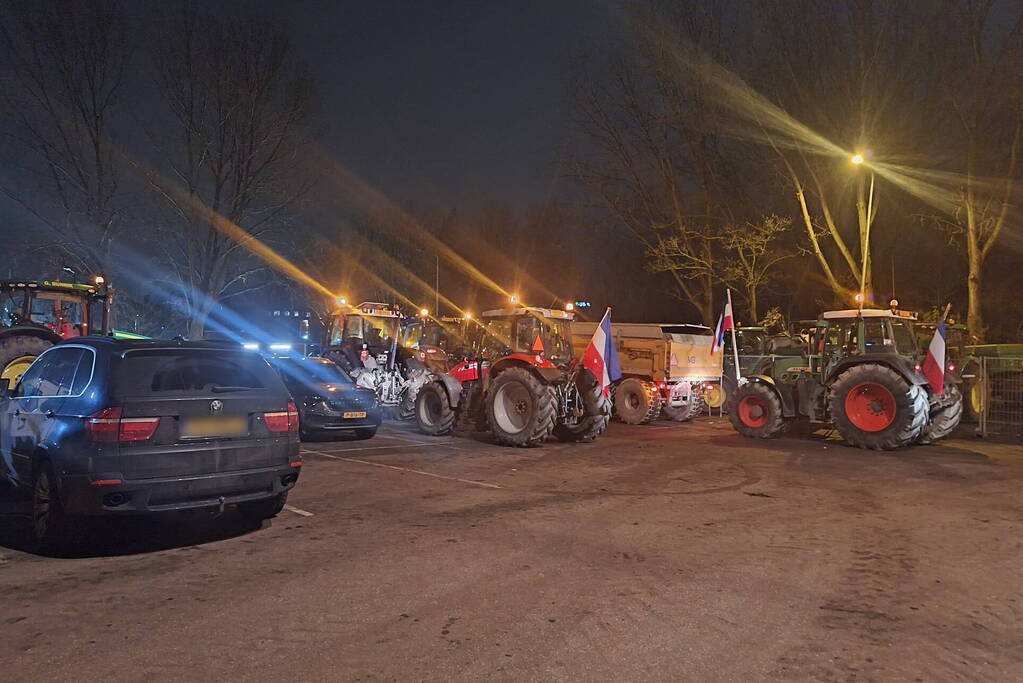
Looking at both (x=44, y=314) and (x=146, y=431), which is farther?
(x=44, y=314)

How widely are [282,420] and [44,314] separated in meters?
10.4

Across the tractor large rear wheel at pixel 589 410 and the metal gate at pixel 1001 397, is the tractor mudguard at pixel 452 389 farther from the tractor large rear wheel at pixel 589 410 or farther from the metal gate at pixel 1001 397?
the metal gate at pixel 1001 397

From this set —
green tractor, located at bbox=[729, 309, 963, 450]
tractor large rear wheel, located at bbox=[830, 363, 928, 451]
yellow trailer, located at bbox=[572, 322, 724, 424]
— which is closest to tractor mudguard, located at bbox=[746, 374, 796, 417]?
green tractor, located at bbox=[729, 309, 963, 450]

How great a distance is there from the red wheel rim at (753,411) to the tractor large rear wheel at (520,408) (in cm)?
434

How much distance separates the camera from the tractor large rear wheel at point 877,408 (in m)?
13.0

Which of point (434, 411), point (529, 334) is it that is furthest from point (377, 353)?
point (529, 334)

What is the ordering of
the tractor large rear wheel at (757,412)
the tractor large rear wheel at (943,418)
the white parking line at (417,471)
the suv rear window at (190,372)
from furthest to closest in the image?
the tractor large rear wheel at (757,412) → the tractor large rear wheel at (943,418) → the white parking line at (417,471) → the suv rear window at (190,372)

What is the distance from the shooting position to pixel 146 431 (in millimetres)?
6184

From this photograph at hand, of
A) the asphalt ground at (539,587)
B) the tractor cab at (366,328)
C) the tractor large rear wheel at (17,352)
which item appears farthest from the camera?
the tractor cab at (366,328)

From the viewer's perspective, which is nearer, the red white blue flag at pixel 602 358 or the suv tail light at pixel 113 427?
the suv tail light at pixel 113 427

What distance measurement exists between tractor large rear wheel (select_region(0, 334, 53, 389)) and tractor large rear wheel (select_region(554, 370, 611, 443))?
352 inches

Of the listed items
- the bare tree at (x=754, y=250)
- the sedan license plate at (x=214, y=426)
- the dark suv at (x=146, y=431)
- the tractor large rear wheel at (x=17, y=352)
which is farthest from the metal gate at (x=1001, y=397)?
the tractor large rear wheel at (x=17, y=352)

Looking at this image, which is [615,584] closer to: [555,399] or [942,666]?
[942,666]

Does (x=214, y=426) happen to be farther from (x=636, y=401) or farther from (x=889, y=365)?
A: (x=636, y=401)
